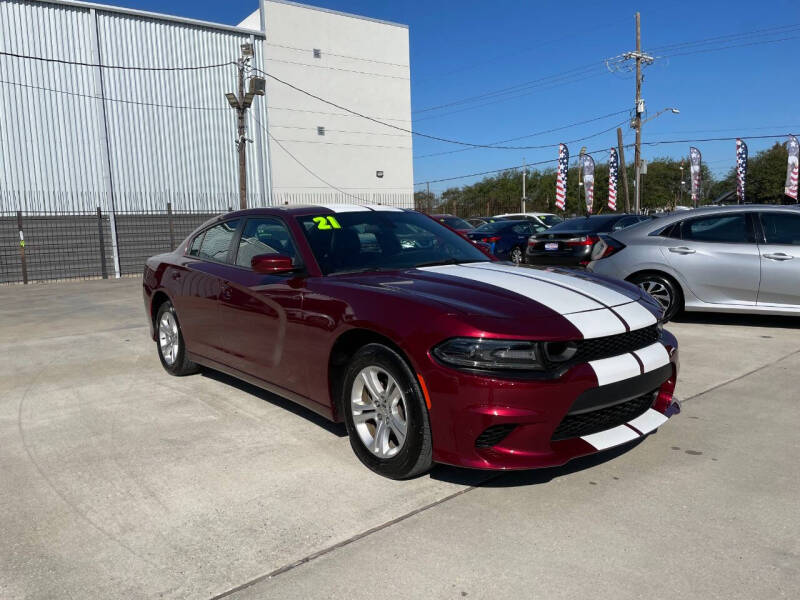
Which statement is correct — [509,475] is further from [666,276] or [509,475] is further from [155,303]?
[666,276]

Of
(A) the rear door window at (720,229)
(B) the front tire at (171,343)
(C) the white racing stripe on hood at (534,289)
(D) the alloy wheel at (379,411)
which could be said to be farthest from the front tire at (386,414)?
(A) the rear door window at (720,229)

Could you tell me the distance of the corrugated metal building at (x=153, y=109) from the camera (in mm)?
21125

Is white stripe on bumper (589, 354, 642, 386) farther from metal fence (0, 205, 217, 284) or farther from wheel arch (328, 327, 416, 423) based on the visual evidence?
metal fence (0, 205, 217, 284)

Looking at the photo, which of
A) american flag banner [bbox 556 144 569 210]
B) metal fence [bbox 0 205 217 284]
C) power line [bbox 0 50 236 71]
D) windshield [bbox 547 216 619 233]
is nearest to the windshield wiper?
windshield [bbox 547 216 619 233]

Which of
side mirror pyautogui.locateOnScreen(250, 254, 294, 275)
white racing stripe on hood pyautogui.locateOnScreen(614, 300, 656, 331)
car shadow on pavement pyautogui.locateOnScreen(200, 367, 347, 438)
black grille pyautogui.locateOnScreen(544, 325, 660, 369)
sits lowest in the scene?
car shadow on pavement pyautogui.locateOnScreen(200, 367, 347, 438)

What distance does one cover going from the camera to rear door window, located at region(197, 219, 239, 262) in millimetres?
4875

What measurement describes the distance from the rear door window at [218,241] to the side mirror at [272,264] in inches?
42.9

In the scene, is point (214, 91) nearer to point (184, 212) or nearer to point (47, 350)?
point (184, 212)

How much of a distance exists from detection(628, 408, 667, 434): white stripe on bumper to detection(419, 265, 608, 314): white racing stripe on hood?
49 cm

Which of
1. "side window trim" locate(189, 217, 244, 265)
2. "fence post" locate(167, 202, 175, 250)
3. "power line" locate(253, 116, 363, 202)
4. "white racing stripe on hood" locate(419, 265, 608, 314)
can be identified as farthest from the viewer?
"power line" locate(253, 116, 363, 202)

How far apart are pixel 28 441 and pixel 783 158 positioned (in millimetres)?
65956

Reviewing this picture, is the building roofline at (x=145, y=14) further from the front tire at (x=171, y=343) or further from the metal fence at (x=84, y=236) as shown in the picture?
the front tire at (x=171, y=343)

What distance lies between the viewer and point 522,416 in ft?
9.37

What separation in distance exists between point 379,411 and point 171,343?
2984mm
